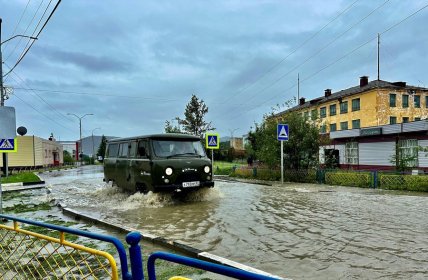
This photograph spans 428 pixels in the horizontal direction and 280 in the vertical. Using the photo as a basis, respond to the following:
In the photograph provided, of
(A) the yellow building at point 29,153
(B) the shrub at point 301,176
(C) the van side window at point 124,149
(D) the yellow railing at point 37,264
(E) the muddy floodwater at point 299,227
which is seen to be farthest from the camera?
(A) the yellow building at point 29,153

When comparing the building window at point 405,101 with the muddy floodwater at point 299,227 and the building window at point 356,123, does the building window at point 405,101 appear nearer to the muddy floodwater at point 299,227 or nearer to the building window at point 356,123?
the building window at point 356,123

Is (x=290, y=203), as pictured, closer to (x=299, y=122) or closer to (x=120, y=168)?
(x=120, y=168)

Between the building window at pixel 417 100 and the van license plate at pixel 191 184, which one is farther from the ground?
the building window at pixel 417 100

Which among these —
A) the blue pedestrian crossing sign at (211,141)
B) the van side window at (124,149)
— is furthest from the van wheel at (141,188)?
the blue pedestrian crossing sign at (211,141)

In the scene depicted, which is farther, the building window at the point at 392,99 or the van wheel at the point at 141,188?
the building window at the point at 392,99

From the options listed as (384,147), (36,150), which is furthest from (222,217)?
(36,150)

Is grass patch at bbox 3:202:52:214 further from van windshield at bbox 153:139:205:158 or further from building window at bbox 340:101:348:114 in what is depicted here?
building window at bbox 340:101:348:114

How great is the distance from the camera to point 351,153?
31984 mm

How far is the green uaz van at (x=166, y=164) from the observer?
10711 millimetres

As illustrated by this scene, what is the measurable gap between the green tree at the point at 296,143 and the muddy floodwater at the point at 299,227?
5.84 meters

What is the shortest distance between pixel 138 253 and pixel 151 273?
0.53ft

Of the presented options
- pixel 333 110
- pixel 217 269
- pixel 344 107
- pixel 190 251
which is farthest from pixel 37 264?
pixel 333 110

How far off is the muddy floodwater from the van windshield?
1374 mm

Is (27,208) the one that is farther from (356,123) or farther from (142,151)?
(356,123)
